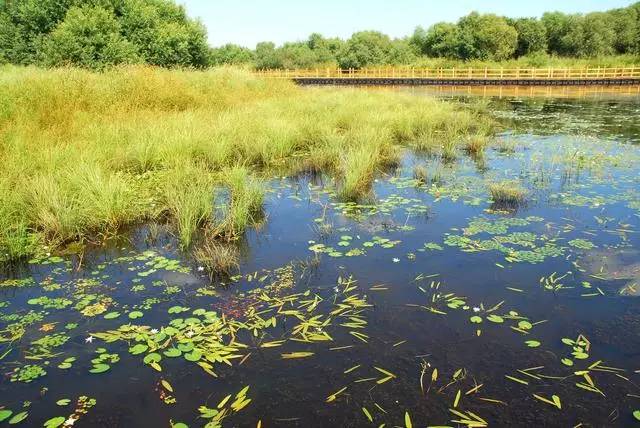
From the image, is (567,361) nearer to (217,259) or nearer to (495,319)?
(495,319)

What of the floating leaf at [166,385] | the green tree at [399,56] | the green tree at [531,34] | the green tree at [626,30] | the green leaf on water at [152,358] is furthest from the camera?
the green tree at [531,34]

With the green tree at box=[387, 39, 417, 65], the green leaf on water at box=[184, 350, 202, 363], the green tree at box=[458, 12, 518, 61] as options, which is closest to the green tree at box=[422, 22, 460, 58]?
the green tree at box=[458, 12, 518, 61]

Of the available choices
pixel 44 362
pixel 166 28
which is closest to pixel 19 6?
pixel 166 28

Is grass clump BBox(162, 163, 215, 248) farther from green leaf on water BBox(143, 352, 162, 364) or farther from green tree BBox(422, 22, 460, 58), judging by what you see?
green tree BBox(422, 22, 460, 58)

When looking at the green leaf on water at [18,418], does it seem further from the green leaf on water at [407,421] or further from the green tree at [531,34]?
the green tree at [531,34]

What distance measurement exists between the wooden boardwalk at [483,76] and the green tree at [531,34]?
25.0 metres

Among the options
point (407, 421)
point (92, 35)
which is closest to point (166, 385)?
point (407, 421)

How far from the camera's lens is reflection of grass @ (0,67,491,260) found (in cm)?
577

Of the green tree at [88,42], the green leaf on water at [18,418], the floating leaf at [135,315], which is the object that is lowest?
the green leaf on water at [18,418]

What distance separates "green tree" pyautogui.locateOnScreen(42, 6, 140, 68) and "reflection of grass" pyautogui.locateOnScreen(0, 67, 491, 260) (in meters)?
7.33

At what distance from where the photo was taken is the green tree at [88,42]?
20.8 m

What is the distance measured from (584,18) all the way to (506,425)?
2870 inches

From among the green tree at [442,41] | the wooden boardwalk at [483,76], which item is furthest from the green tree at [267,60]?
the green tree at [442,41]

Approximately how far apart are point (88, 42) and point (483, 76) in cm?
3374
